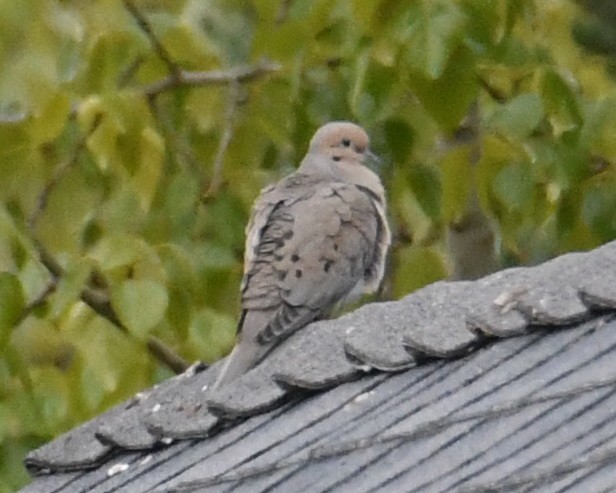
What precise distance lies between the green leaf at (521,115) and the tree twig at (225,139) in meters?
0.80

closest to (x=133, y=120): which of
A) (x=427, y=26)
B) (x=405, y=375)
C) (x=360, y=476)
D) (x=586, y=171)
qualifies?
(x=427, y=26)

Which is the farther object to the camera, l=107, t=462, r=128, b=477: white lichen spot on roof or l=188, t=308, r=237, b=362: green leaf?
l=188, t=308, r=237, b=362: green leaf

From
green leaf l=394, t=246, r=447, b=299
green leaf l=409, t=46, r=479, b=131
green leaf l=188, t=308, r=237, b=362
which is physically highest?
green leaf l=409, t=46, r=479, b=131

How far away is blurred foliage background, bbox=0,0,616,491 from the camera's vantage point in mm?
4012

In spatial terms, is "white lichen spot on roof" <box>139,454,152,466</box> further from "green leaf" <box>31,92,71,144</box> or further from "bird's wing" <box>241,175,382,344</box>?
"green leaf" <box>31,92,71,144</box>

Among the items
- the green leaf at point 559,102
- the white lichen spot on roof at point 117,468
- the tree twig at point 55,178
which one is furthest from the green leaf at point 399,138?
the white lichen spot on roof at point 117,468

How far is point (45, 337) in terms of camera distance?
561 centimetres

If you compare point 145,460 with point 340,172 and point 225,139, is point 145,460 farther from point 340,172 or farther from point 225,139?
point 340,172

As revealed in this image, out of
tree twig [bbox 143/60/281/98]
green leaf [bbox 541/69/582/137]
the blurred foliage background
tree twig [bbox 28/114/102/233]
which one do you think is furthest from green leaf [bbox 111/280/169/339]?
green leaf [bbox 541/69/582/137]

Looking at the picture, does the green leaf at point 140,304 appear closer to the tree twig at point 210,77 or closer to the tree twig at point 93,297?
the tree twig at point 93,297

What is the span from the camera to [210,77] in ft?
15.1

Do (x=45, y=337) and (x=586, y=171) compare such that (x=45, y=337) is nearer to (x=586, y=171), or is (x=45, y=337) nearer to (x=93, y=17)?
(x=93, y=17)

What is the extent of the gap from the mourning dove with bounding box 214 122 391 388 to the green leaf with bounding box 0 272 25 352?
0.52m

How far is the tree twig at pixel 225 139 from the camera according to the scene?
4.64 metres
